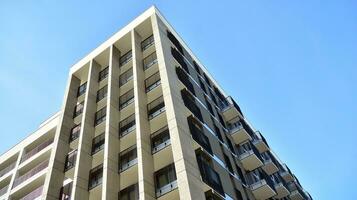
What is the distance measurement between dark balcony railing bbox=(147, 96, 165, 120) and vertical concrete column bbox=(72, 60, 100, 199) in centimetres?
642

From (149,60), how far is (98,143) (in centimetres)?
927

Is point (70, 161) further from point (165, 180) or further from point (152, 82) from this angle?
point (165, 180)

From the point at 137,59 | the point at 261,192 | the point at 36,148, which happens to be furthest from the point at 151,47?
the point at 36,148

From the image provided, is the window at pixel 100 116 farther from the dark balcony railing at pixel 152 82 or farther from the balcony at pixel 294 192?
the balcony at pixel 294 192

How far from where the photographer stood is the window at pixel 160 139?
85.7 ft

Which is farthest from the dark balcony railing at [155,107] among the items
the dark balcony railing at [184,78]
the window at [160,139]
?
the dark balcony railing at [184,78]

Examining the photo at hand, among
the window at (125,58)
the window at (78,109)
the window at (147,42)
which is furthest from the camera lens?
the window at (125,58)

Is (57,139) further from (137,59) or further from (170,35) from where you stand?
(170,35)

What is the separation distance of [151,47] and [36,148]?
21.2 metres

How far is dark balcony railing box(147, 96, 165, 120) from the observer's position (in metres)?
28.7

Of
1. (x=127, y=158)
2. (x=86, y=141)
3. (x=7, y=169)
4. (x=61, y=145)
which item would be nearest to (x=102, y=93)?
(x=61, y=145)

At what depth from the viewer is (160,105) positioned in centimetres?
2952

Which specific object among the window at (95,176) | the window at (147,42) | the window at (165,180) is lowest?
the window at (165,180)

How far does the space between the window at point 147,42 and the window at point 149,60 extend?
2.00 metres
